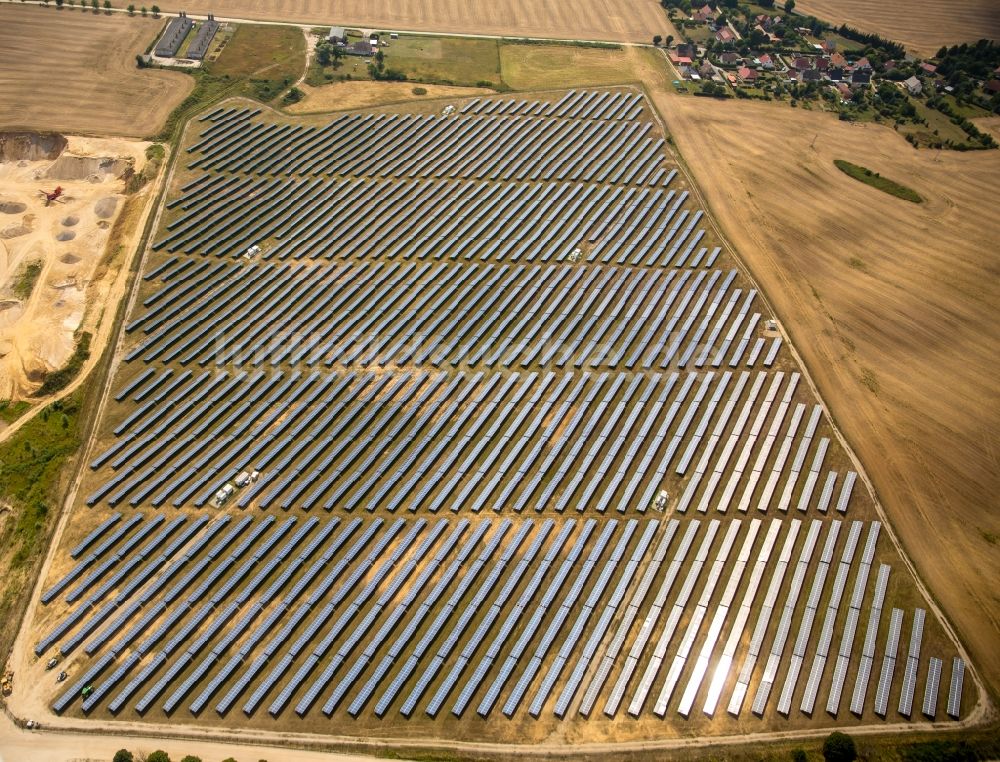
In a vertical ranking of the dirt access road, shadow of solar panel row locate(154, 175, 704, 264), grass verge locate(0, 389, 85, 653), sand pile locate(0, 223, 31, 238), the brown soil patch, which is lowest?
the dirt access road

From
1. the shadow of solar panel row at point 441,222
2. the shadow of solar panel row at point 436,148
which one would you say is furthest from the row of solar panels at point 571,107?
the shadow of solar panel row at point 441,222

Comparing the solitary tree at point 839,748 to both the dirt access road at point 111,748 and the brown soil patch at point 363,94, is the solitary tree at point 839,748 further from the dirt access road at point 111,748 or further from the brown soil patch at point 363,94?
the brown soil patch at point 363,94

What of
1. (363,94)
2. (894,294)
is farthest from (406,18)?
(894,294)

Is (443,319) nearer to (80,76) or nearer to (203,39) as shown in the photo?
(80,76)

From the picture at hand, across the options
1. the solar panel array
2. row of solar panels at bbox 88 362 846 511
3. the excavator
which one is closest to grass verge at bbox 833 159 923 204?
the solar panel array

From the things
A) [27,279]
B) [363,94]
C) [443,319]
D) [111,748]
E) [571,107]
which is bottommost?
[111,748]

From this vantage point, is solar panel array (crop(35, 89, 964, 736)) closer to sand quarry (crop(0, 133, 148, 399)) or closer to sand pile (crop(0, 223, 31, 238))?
sand quarry (crop(0, 133, 148, 399))
